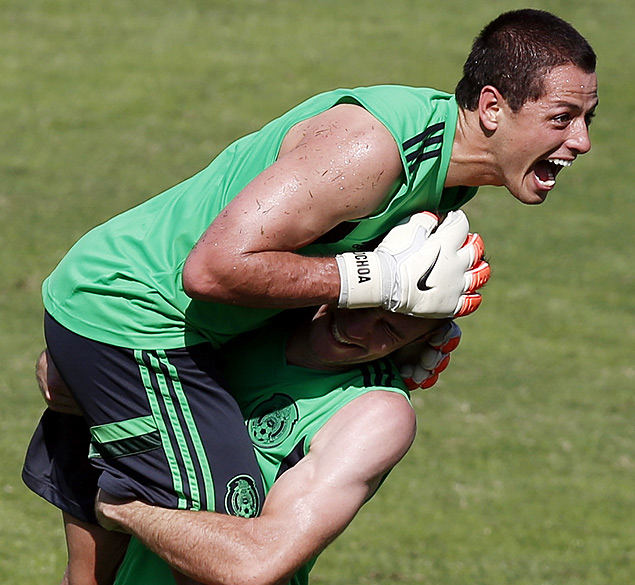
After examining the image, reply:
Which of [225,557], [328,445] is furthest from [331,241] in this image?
[225,557]

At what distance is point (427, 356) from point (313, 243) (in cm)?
64

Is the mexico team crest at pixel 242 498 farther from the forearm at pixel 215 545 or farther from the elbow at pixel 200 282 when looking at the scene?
the elbow at pixel 200 282

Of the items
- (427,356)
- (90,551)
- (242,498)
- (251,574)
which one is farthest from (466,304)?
(90,551)

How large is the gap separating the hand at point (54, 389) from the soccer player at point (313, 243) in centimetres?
30

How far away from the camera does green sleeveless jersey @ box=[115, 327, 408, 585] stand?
4082mm

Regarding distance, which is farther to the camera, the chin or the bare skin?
the chin

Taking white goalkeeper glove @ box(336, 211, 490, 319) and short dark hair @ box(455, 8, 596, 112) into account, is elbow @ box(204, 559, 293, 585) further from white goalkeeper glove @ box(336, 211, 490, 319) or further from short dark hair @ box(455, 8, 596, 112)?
short dark hair @ box(455, 8, 596, 112)

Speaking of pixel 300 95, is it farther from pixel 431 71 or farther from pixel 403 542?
pixel 403 542

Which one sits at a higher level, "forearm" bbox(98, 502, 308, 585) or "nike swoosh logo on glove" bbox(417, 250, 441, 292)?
"nike swoosh logo on glove" bbox(417, 250, 441, 292)

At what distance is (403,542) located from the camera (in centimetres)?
667

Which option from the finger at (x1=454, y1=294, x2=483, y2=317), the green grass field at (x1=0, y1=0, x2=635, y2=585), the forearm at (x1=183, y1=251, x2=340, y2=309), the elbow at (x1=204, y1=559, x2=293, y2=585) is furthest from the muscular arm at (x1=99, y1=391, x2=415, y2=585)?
the green grass field at (x1=0, y1=0, x2=635, y2=585)

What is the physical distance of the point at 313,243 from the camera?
3.85m

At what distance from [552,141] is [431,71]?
10.5 m

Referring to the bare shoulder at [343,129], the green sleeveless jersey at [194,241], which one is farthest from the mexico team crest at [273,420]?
the bare shoulder at [343,129]
